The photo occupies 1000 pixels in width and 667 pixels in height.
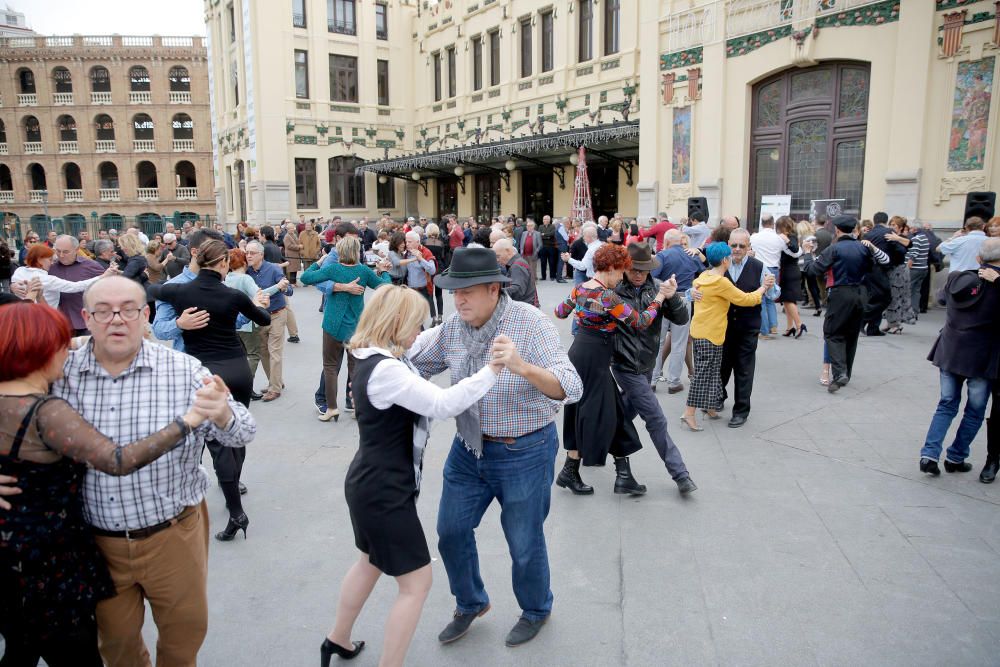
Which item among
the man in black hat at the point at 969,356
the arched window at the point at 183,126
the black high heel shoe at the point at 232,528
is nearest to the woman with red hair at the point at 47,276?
the black high heel shoe at the point at 232,528

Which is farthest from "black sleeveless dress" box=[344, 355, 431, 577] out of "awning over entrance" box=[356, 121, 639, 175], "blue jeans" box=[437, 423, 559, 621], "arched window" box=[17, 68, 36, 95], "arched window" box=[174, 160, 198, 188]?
"arched window" box=[17, 68, 36, 95]

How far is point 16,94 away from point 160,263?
48471mm

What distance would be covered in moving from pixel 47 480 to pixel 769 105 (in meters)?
15.8

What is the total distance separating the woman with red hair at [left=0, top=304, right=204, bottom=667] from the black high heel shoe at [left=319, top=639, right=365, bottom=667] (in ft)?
3.20

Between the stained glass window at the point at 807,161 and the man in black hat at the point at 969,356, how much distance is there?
33.9ft

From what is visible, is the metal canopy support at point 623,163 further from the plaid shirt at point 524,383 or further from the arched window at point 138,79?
the arched window at point 138,79

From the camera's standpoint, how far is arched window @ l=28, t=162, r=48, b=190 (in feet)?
155

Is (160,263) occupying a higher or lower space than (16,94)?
lower

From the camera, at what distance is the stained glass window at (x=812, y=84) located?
558 inches

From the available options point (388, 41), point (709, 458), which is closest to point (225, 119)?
point (388, 41)

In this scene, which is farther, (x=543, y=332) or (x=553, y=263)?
(x=553, y=263)

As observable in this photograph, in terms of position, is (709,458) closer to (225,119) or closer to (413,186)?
(413,186)

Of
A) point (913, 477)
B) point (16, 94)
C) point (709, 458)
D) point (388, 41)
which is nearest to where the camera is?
point (913, 477)

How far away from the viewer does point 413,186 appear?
31859 mm
